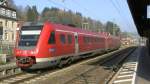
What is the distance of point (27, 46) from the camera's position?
20797mm

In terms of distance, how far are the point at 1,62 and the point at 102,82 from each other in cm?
1197

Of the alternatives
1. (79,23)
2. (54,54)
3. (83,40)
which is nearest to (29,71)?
(54,54)

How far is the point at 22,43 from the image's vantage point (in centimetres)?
2114

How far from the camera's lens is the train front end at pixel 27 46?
2036 cm

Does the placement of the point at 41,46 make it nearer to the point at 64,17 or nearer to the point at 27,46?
the point at 27,46

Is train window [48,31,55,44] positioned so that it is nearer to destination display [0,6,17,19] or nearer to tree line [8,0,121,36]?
tree line [8,0,121,36]

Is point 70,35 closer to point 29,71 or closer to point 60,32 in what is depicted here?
point 60,32

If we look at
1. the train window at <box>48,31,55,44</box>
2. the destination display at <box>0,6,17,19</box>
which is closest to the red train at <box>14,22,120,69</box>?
the train window at <box>48,31,55,44</box>

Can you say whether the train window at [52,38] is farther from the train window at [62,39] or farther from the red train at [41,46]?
the train window at [62,39]

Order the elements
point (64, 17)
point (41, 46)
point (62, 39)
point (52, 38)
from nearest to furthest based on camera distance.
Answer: point (41, 46)
point (52, 38)
point (62, 39)
point (64, 17)

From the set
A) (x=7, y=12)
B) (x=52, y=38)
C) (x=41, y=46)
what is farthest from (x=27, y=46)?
(x=7, y=12)

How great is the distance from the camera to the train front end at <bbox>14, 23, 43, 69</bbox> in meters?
20.4

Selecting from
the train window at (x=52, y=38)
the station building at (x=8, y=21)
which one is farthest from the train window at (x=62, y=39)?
the station building at (x=8, y=21)

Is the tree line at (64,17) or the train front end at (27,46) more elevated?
the tree line at (64,17)
